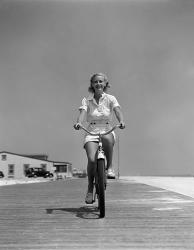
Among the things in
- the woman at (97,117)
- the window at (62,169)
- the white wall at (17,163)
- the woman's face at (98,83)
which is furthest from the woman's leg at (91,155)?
the window at (62,169)

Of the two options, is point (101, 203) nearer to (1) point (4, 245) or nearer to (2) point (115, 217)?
(2) point (115, 217)

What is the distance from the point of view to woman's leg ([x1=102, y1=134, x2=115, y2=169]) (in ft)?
23.3

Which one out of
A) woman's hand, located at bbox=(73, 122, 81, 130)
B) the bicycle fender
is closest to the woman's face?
woman's hand, located at bbox=(73, 122, 81, 130)

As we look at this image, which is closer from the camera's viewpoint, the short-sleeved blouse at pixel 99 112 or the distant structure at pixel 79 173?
the short-sleeved blouse at pixel 99 112

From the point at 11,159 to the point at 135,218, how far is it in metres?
79.8

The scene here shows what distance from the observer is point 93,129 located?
7.15m

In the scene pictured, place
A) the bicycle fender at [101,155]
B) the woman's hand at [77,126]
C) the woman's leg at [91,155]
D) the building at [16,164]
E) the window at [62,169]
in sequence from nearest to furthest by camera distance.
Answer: the bicycle fender at [101,155] → the woman's hand at [77,126] → the woman's leg at [91,155] → the building at [16,164] → the window at [62,169]

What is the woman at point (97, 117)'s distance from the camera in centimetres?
707

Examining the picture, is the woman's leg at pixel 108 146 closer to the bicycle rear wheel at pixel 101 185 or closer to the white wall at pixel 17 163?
the bicycle rear wheel at pixel 101 185

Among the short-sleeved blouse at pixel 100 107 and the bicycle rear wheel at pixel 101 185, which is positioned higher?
the short-sleeved blouse at pixel 100 107

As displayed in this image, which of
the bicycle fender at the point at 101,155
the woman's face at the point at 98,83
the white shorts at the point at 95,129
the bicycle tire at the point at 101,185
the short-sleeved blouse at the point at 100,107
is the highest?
the woman's face at the point at 98,83

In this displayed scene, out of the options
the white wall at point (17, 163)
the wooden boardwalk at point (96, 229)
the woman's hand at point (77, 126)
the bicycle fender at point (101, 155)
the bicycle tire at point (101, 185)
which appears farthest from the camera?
the white wall at point (17, 163)

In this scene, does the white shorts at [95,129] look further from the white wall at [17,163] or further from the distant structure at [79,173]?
the distant structure at [79,173]

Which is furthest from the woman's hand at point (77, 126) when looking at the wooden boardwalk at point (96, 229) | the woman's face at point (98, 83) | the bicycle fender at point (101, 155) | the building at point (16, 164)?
the building at point (16, 164)
